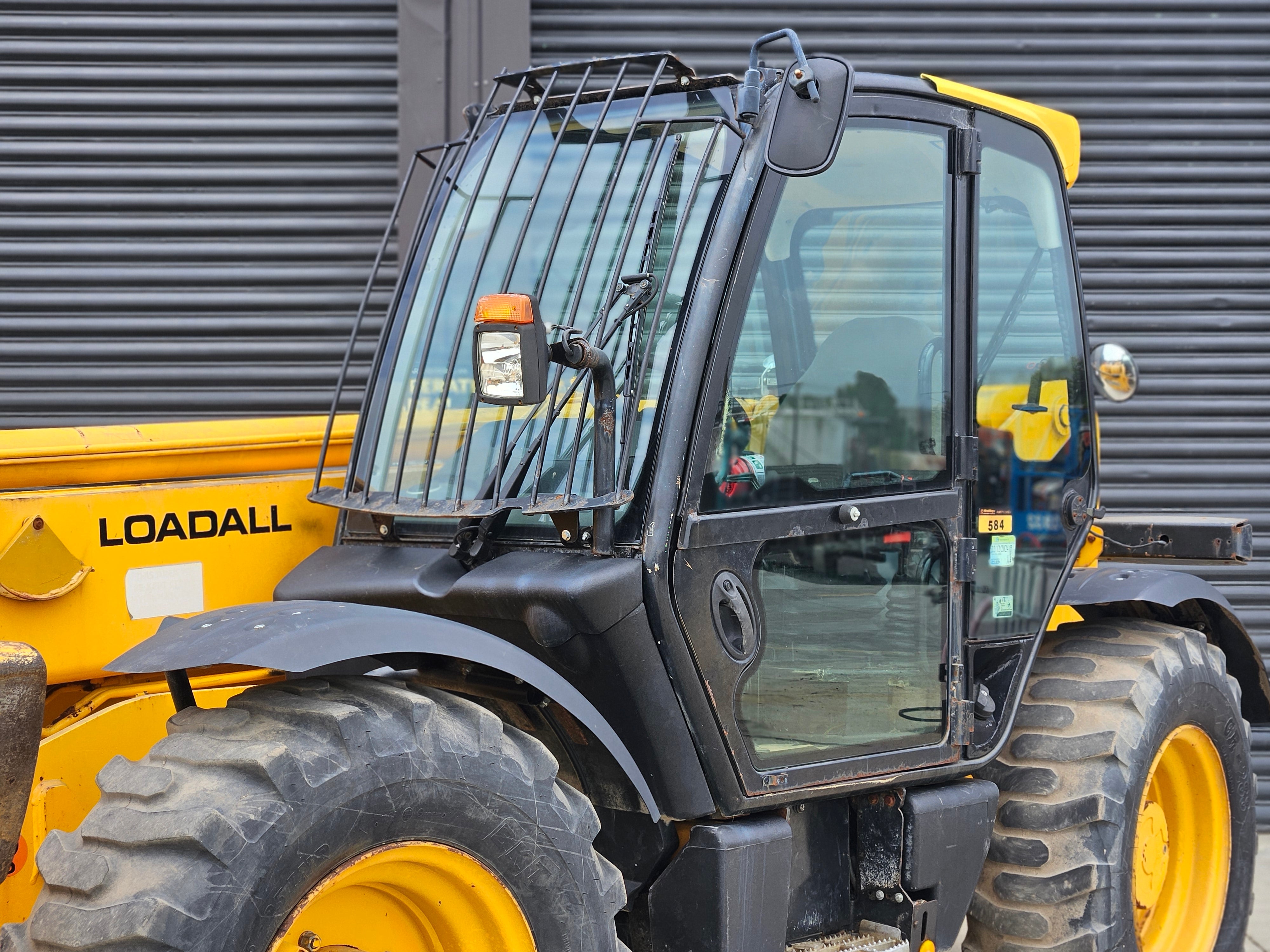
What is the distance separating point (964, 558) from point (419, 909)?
1.60m

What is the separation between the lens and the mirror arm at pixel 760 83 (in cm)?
272

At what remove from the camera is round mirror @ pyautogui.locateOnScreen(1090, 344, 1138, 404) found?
3.62m

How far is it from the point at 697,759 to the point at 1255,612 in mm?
4659

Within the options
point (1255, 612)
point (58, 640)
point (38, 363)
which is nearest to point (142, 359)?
point (38, 363)

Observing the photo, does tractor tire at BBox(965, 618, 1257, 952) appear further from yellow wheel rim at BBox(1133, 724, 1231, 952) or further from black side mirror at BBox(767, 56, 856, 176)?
black side mirror at BBox(767, 56, 856, 176)

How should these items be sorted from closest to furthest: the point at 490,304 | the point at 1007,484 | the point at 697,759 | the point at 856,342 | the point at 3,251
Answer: the point at 490,304 < the point at 697,759 < the point at 856,342 < the point at 1007,484 < the point at 3,251

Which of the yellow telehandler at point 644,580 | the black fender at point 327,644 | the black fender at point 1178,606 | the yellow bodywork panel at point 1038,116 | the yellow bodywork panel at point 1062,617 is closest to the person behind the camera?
the black fender at point 327,644

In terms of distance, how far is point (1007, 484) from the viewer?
11.0 feet

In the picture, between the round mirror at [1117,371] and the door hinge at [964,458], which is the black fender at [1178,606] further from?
the door hinge at [964,458]

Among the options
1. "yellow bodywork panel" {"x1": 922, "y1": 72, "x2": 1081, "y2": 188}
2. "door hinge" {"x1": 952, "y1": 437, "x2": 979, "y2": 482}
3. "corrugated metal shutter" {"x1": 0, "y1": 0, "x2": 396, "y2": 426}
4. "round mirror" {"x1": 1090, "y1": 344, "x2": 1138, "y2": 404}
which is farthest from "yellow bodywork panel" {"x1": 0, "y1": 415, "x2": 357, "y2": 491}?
"corrugated metal shutter" {"x1": 0, "y1": 0, "x2": 396, "y2": 426}

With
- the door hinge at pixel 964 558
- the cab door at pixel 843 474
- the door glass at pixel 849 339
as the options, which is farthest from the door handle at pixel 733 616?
the door hinge at pixel 964 558

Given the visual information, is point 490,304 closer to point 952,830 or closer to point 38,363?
point 952,830

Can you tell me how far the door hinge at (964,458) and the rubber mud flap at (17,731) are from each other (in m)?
2.11

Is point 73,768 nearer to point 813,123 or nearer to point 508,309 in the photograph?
point 508,309
